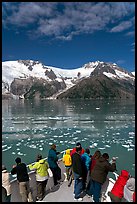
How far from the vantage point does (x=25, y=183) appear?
801 centimetres

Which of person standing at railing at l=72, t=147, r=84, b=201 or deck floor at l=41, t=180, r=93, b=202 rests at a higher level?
person standing at railing at l=72, t=147, r=84, b=201

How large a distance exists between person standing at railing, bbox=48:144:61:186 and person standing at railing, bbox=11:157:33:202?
158 centimetres

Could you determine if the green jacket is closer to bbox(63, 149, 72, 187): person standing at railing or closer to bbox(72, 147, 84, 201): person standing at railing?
bbox(72, 147, 84, 201): person standing at railing

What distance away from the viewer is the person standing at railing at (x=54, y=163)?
367 inches

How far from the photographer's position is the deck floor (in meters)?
8.67

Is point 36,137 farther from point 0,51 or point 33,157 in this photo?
point 0,51

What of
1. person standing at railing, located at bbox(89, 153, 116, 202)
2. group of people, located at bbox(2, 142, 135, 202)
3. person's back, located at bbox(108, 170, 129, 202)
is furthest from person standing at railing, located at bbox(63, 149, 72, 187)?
person's back, located at bbox(108, 170, 129, 202)

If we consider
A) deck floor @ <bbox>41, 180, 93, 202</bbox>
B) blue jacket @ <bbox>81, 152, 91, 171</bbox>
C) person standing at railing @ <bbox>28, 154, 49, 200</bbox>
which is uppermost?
blue jacket @ <bbox>81, 152, 91, 171</bbox>

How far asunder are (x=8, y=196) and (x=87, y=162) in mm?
3170

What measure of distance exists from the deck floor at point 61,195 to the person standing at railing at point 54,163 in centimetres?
37

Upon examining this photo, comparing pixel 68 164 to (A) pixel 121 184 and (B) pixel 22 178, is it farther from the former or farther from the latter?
(A) pixel 121 184

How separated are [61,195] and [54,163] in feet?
4.29

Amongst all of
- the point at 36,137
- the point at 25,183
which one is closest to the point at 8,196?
the point at 25,183

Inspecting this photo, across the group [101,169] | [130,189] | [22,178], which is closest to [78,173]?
[101,169]
